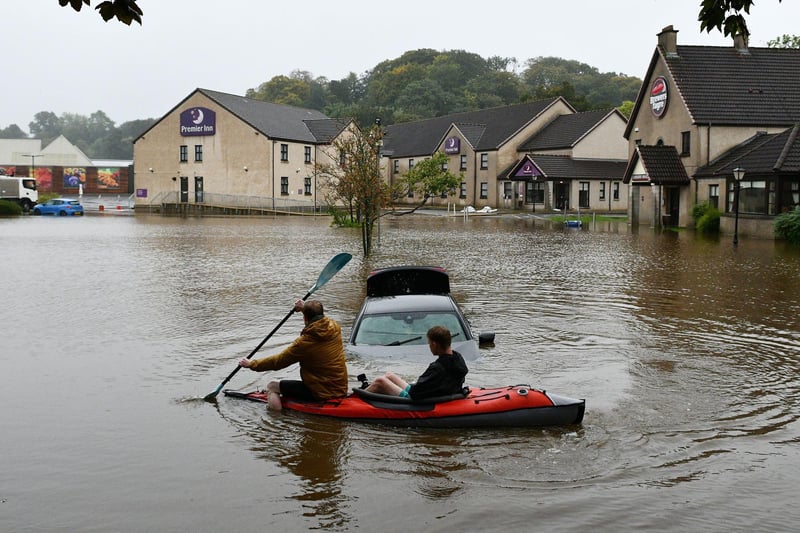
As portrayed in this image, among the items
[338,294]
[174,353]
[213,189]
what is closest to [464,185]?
[213,189]

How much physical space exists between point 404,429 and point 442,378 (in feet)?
2.32

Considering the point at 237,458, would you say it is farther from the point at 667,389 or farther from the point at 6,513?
the point at 667,389

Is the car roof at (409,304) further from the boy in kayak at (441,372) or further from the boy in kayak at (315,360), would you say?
the boy in kayak at (441,372)

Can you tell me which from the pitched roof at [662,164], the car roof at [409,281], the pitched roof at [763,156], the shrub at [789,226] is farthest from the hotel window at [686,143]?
the car roof at [409,281]

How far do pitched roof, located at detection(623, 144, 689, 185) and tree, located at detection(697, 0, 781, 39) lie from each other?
132 feet

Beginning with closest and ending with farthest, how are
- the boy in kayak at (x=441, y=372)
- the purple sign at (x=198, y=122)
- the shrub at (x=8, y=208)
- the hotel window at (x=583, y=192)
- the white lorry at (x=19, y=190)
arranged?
the boy in kayak at (x=441, y=372), the shrub at (x=8, y=208), the white lorry at (x=19, y=190), the hotel window at (x=583, y=192), the purple sign at (x=198, y=122)

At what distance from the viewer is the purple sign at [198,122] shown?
70.9m

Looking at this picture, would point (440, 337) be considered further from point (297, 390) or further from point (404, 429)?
point (297, 390)

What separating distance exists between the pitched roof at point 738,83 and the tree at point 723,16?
40208 mm

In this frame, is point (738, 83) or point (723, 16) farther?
point (738, 83)

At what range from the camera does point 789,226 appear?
34.9 meters

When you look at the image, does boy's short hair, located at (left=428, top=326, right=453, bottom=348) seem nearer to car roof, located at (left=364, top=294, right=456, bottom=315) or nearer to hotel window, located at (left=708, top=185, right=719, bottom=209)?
car roof, located at (left=364, top=294, right=456, bottom=315)

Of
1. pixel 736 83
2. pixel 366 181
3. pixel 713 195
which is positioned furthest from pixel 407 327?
pixel 736 83

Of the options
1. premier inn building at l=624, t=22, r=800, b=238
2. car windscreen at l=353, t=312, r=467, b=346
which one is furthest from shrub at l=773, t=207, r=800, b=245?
car windscreen at l=353, t=312, r=467, b=346
